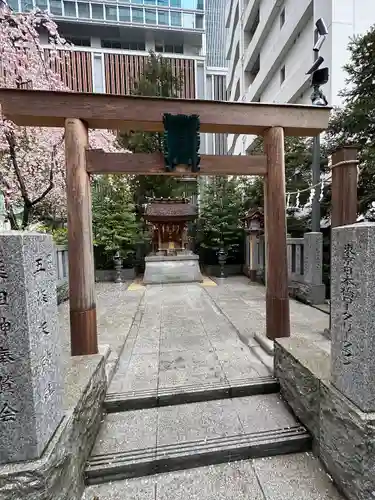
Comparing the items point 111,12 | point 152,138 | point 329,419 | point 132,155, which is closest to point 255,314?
point 329,419

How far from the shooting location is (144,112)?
3488mm

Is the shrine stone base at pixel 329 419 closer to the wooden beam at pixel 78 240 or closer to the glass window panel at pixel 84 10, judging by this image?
the wooden beam at pixel 78 240

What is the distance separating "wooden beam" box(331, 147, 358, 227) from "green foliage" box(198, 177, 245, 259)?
745 centimetres

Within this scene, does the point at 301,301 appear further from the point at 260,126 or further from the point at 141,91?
the point at 141,91

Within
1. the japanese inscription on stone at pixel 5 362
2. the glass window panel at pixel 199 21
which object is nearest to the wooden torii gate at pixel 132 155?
the japanese inscription on stone at pixel 5 362

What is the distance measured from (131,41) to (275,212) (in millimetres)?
30452

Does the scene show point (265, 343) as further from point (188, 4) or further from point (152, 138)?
point (188, 4)

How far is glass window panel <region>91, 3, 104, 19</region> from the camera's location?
949 inches

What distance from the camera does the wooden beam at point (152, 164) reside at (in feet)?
11.5

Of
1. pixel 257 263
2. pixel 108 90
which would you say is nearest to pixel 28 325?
pixel 257 263

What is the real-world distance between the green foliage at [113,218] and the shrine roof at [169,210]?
2.84 feet

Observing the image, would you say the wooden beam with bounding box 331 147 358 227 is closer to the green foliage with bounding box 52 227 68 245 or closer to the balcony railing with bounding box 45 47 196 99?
the green foliage with bounding box 52 227 68 245

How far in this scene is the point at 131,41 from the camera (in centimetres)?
2591

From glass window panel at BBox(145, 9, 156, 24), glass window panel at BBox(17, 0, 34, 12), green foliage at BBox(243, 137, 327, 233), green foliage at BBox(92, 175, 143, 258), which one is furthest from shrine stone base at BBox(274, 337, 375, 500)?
glass window panel at BBox(145, 9, 156, 24)
